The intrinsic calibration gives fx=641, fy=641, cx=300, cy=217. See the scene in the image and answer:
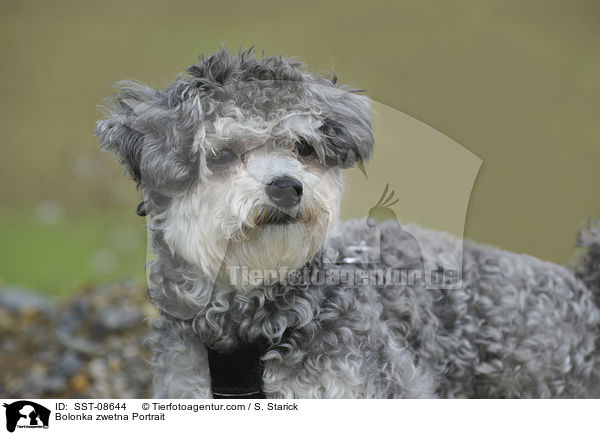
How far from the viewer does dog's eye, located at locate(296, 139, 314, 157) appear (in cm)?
227

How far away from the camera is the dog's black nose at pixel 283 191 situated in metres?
2.09

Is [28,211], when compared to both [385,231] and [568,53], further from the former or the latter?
[568,53]

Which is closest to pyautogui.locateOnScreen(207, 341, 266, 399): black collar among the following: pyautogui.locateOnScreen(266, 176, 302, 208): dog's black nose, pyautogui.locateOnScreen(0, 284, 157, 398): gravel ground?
pyautogui.locateOnScreen(266, 176, 302, 208): dog's black nose

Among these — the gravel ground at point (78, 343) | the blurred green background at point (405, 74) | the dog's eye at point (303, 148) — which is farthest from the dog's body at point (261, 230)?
the gravel ground at point (78, 343)

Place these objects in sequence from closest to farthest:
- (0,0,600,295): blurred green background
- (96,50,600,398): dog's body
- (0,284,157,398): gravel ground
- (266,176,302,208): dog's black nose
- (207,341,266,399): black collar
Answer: (266,176,302,208): dog's black nose, (96,50,600,398): dog's body, (207,341,266,399): black collar, (0,0,600,295): blurred green background, (0,284,157,398): gravel ground

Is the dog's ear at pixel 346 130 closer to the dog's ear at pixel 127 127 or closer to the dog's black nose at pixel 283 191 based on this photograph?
the dog's black nose at pixel 283 191

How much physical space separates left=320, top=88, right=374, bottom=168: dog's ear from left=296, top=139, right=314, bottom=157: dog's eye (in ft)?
0.23

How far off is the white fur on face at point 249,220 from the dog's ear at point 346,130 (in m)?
0.10

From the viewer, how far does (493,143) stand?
2820 mm

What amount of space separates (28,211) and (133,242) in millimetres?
512

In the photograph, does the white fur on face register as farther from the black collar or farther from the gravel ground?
the gravel ground

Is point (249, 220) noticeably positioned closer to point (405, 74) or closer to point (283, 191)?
point (283, 191)
